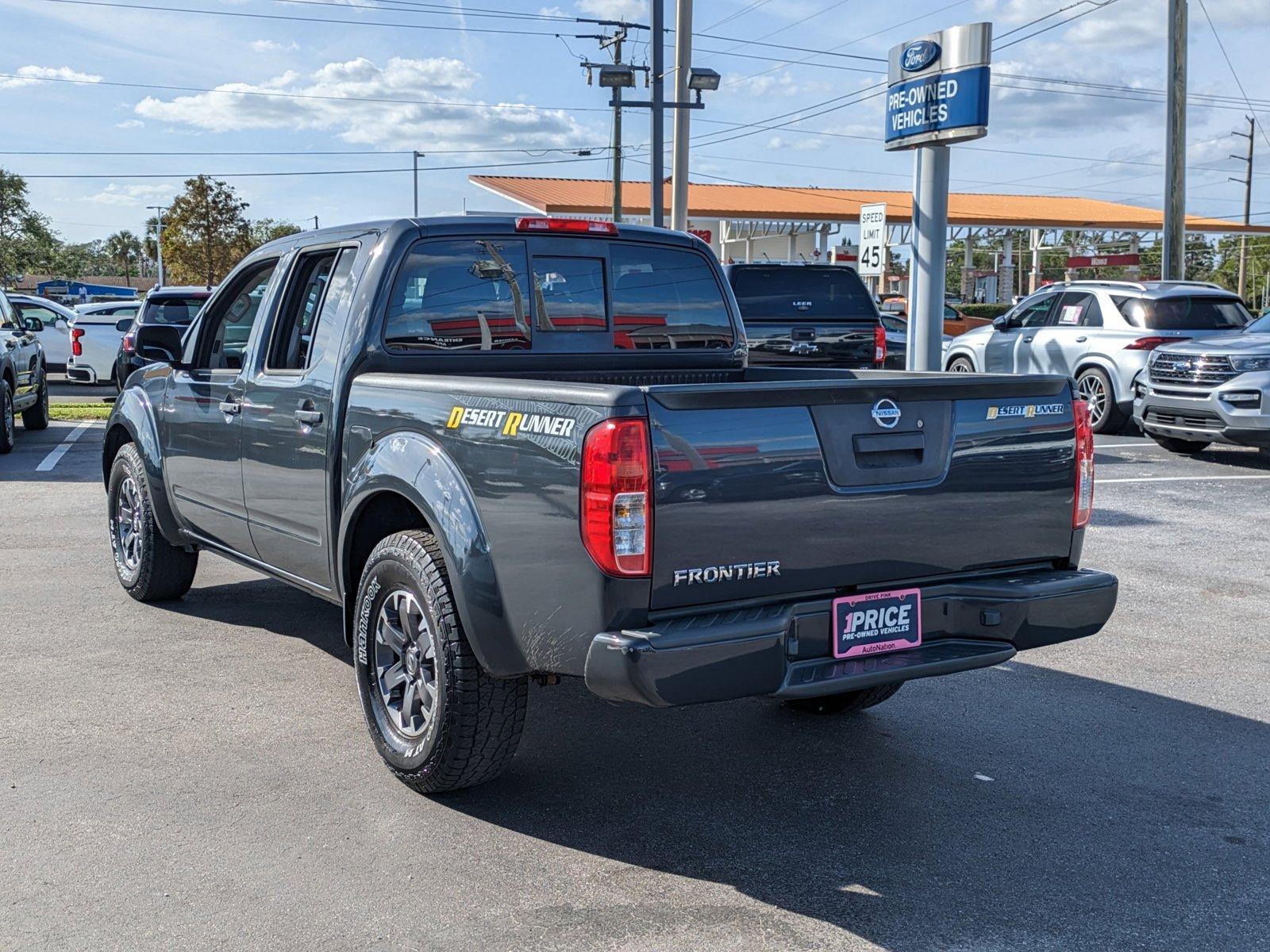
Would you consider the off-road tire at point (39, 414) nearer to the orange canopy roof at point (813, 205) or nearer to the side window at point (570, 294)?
the side window at point (570, 294)

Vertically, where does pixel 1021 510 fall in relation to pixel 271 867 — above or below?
above

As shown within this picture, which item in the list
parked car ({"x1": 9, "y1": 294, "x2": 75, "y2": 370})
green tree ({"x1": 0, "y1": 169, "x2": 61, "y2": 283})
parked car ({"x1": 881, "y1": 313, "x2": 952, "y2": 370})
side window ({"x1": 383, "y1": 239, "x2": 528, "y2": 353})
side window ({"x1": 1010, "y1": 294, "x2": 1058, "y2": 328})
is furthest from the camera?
green tree ({"x1": 0, "y1": 169, "x2": 61, "y2": 283})

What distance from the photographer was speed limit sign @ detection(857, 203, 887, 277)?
56.4ft

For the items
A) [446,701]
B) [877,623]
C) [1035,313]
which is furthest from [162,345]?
[1035,313]

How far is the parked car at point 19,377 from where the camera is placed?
1345cm

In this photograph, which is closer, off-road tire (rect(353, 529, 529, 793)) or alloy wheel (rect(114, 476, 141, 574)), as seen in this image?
off-road tire (rect(353, 529, 529, 793))

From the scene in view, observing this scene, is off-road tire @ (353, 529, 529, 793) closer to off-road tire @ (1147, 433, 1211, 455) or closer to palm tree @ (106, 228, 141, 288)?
off-road tire @ (1147, 433, 1211, 455)

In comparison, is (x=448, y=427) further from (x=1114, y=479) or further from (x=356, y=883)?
(x=1114, y=479)

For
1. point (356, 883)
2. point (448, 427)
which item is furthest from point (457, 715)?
point (448, 427)

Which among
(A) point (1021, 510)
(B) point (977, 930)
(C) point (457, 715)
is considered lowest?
(B) point (977, 930)

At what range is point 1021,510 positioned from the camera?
4.21m

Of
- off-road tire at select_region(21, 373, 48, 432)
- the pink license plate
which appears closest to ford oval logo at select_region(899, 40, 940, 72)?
off-road tire at select_region(21, 373, 48, 432)

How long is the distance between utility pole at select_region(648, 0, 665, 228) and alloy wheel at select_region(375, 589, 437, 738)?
1837 centimetres

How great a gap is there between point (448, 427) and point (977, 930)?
7.09 ft
